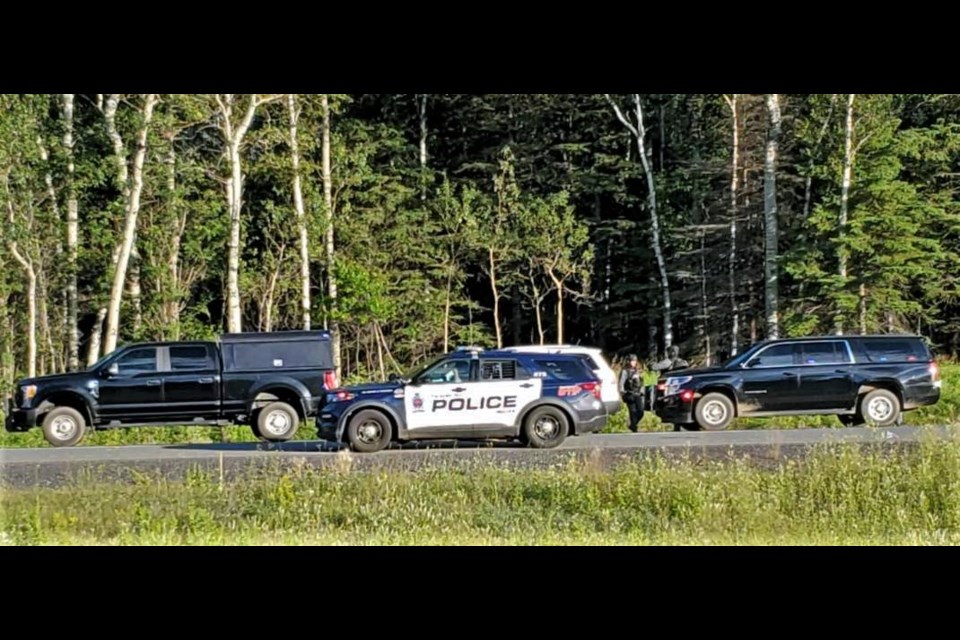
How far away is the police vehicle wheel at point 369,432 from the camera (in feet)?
58.9

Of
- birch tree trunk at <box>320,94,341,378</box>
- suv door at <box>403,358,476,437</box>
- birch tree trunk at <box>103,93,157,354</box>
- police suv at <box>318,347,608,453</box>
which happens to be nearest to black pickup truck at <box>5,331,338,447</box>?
police suv at <box>318,347,608,453</box>

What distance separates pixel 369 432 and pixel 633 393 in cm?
629

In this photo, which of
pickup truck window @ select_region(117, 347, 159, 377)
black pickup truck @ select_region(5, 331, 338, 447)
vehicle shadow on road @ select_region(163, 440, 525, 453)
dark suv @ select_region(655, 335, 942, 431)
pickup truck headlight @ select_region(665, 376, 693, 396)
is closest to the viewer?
vehicle shadow on road @ select_region(163, 440, 525, 453)

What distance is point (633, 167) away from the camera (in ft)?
150

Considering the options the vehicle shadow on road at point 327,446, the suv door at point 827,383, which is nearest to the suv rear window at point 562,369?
the vehicle shadow on road at point 327,446

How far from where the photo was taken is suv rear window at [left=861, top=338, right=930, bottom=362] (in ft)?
68.3

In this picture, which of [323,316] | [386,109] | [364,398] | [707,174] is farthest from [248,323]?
[364,398]

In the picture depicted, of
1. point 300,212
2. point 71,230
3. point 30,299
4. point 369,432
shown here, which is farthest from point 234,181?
point 369,432

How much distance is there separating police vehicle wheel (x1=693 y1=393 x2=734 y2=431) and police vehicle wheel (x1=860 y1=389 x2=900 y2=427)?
2538mm

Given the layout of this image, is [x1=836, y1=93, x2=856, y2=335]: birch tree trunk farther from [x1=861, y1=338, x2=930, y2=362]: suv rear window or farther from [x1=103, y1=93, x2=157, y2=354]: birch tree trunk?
[x1=103, y1=93, x2=157, y2=354]: birch tree trunk

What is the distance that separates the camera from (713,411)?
68.4ft

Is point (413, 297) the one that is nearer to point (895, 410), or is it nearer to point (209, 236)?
point (209, 236)

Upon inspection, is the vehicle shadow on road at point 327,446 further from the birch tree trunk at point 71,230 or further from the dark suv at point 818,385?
the birch tree trunk at point 71,230

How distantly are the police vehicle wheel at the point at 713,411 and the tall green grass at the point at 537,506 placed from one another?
779 cm
